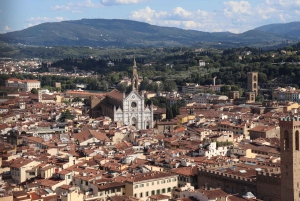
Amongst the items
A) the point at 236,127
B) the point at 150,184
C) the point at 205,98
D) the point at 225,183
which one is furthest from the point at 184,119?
the point at 150,184

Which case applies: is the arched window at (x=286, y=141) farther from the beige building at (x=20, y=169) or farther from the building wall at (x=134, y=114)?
the building wall at (x=134, y=114)

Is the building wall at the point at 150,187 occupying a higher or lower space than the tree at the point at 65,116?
higher

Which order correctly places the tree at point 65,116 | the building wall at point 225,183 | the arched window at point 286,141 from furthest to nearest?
the tree at point 65,116
the building wall at point 225,183
the arched window at point 286,141

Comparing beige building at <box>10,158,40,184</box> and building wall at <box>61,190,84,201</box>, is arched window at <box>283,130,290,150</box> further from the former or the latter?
beige building at <box>10,158,40,184</box>

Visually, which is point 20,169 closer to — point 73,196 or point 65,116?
point 73,196

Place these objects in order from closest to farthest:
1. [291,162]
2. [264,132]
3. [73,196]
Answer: [73,196] < [291,162] < [264,132]

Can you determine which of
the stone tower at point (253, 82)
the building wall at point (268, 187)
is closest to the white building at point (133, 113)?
the building wall at point (268, 187)

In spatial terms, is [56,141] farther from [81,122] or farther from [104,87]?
[104,87]
